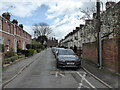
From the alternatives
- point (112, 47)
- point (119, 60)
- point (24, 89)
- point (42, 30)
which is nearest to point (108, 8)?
point (112, 47)

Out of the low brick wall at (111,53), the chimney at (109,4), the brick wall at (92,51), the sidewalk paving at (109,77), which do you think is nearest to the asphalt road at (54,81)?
the sidewalk paving at (109,77)

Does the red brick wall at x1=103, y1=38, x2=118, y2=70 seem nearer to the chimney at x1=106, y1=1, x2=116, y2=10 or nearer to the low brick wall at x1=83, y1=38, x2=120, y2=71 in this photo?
the low brick wall at x1=83, y1=38, x2=120, y2=71

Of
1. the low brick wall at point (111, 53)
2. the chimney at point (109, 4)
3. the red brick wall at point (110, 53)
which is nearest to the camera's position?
the low brick wall at point (111, 53)

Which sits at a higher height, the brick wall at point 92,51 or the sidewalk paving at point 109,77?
the brick wall at point 92,51

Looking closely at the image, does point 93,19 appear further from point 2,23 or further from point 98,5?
point 2,23

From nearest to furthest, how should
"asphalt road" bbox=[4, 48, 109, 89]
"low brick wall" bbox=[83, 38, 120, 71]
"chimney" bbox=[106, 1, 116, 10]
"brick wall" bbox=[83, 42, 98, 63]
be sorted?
"asphalt road" bbox=[4, 48, 109, 89]
"low brick wall" bbox=[83, 38, 120, 71]
"chimney" bbox=[106, 1, 116, 10]
"brick wall" bbox=[83, 42, 98, 63]

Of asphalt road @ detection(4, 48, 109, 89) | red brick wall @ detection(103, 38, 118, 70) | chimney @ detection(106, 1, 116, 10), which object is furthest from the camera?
chimney @ detection(106, 1, 116, 10)

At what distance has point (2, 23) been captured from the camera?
78.2 feet

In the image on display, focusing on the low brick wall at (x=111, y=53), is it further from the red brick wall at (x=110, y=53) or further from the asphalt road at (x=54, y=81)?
the asphalt road at (x=54, y=81)

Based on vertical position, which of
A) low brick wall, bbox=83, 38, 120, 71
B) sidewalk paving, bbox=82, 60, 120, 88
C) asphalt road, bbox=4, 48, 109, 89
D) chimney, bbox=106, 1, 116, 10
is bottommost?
asphalt road, bbox=4, 48, 109, 89

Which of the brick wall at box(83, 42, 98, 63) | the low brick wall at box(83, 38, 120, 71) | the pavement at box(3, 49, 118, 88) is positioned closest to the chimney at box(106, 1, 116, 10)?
the low brick wall at box(83, 38, 120, 71)

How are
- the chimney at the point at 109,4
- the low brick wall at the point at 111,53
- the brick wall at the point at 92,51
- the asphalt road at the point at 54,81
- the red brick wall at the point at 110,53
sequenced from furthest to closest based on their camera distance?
the brick wall at the point at 92,51
the chimney at the point at 109,4
the red brick wall at the point at 110,53
the low brick wall at the point at 111,53
the asphalt road at the point at 54,81

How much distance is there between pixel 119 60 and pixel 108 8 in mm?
5031

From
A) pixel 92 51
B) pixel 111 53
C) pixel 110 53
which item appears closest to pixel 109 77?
pixel 111 53
